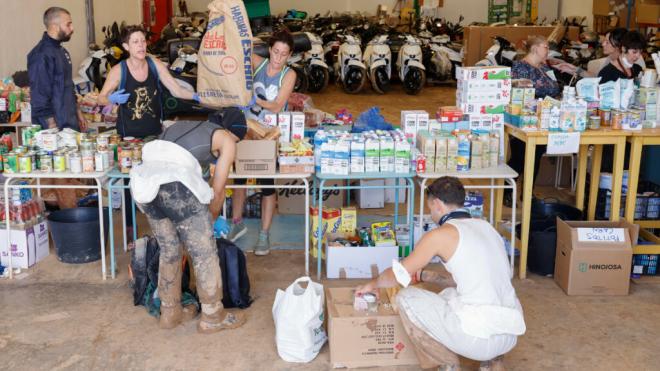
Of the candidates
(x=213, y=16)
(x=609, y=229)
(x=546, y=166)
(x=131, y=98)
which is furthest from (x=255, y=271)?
(x=546, y=166)

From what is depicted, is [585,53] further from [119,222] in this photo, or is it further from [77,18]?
[119,222]

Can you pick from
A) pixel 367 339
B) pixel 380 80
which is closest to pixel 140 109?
pixel 367 339

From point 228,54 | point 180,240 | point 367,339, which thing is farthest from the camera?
point 228,54

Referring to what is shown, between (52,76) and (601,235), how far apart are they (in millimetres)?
3632

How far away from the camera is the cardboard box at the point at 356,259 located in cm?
458

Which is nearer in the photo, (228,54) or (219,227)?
(219,227)

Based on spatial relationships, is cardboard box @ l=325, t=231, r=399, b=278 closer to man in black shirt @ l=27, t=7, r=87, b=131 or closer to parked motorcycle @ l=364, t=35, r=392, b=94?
man in black shirt @ l=27, t=7, r=87, b=131

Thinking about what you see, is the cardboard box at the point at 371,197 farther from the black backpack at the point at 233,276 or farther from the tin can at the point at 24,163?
the tin can at the point at 24,163

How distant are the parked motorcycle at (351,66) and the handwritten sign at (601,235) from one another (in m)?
8.04

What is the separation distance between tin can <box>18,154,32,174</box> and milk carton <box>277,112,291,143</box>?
1503mm

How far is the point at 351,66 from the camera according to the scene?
12227mm

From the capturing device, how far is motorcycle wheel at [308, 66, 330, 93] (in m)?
12.5

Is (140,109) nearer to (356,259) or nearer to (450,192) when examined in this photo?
(356,259)

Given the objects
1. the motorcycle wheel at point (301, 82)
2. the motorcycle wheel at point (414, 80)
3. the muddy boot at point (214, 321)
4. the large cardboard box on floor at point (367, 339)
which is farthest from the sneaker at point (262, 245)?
the motorcycle wheel at point (414, 80)
